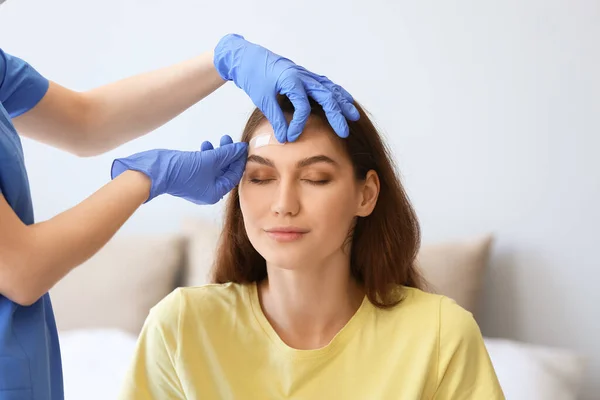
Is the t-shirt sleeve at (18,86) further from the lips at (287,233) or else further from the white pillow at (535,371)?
the white pillow at (535,371)

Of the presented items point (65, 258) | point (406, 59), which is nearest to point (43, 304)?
point (65, 258)

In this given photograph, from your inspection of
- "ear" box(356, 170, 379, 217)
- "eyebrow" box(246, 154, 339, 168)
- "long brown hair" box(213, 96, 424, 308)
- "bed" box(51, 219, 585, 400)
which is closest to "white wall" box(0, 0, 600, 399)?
"bed" box(51, 219, 585, 400)

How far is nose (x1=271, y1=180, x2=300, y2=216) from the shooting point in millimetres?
1349

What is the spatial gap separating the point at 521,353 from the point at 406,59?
928mm

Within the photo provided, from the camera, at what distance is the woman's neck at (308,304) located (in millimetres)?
1476

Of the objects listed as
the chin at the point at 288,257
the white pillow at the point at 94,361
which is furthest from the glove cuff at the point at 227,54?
the white pillow at the point at 94,361

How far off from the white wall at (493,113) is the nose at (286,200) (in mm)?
1001

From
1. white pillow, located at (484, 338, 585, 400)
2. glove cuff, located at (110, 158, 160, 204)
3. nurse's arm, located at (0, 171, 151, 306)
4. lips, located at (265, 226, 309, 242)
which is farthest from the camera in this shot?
white pillow, located at (484, 338, 585, 400)

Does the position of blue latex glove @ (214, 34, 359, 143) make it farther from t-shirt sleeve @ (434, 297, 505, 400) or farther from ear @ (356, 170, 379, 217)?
t-shirt sleeve @ (434, 297, 505, 400)

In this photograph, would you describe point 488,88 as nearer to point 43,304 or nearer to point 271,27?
point 271,27

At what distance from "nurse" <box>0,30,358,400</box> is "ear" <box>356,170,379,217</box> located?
0.58ft

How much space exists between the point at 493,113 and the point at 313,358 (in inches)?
44.3

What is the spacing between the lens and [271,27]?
95.3 inches

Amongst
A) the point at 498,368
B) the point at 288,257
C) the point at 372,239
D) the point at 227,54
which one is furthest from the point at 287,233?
the point at 498,368
